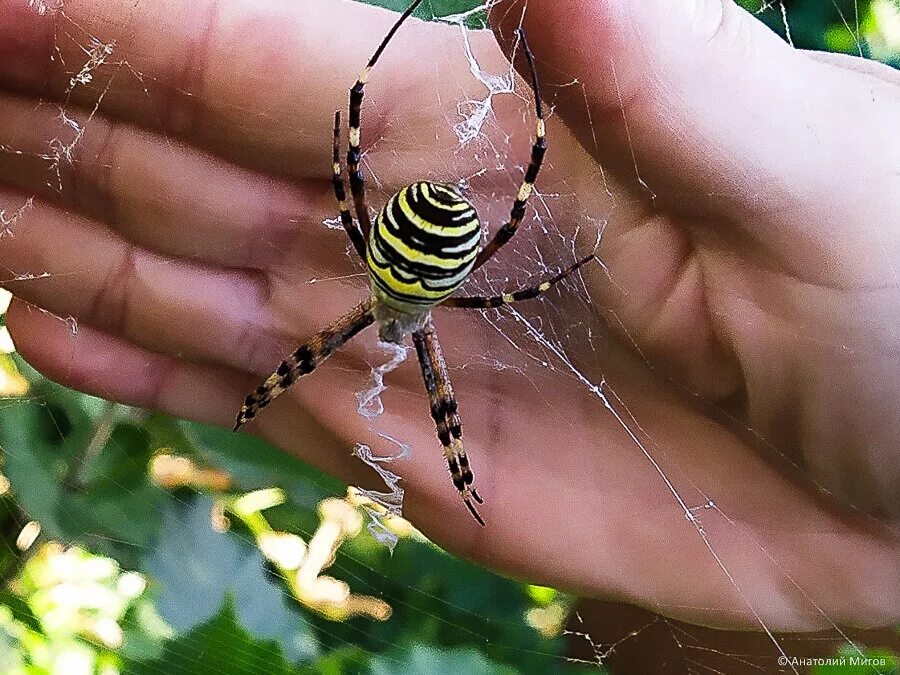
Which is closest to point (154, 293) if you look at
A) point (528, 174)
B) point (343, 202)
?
point (343, 202)

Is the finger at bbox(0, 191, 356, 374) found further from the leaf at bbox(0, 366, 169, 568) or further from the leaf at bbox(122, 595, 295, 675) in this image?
the leaf at bbox(122, 595, 295, 675)

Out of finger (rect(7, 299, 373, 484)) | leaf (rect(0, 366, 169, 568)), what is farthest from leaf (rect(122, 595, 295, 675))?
finger (rect(7, 299, 373, 484))

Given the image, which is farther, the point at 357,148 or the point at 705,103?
the point at 357,148

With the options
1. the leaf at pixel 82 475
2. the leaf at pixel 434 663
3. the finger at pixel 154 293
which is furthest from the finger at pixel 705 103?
the leaf at pixel 82 475

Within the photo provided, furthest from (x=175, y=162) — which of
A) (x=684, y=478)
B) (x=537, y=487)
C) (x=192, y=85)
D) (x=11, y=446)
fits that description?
(x=684, y=478)

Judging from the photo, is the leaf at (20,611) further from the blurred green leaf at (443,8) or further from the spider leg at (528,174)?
the blurred green leaf at (443,8)

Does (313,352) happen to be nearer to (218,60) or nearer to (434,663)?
(218,60)
